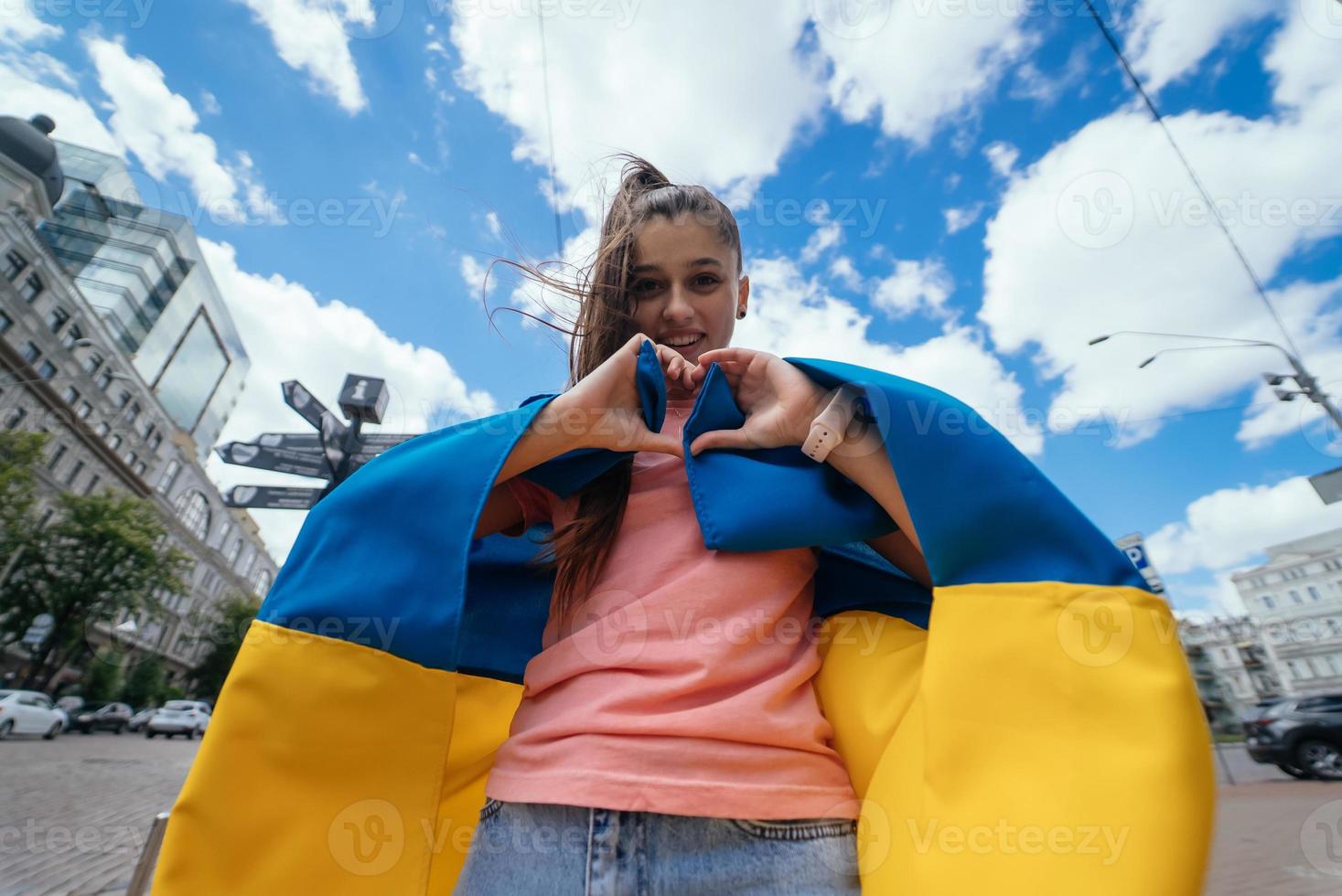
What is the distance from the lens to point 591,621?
1096 mm

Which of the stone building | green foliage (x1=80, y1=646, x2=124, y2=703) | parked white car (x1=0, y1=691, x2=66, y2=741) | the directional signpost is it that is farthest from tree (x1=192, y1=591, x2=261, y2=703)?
the directional signpost

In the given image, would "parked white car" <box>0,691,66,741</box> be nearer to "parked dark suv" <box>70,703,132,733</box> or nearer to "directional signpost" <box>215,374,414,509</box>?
"parked dark suv" <box>70,703,132,733</box>

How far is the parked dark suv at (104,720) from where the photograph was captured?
23.1 meters

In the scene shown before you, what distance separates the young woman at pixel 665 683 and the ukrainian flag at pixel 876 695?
2.7 inches

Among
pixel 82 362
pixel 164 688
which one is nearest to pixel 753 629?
pixel 82 362

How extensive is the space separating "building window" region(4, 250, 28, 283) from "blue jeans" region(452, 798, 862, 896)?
129 feet

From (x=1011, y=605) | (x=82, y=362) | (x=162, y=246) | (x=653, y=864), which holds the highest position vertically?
(x=162, y=246)

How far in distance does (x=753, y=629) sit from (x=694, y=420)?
1.24ft

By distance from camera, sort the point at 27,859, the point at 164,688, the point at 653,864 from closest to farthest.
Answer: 1. the point at 653,864
2. the point at 27,859
3. the point at 164,688

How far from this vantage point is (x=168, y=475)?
147 feet

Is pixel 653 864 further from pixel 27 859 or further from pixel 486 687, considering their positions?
pixel 27 859

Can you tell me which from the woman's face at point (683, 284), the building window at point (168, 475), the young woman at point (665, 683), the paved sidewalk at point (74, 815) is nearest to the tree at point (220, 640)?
the building window at point (168, 475)

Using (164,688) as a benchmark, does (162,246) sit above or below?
above

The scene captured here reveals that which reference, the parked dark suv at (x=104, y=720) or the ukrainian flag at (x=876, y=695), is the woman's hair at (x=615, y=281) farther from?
the parked dark suv at (x=104, y=720)
